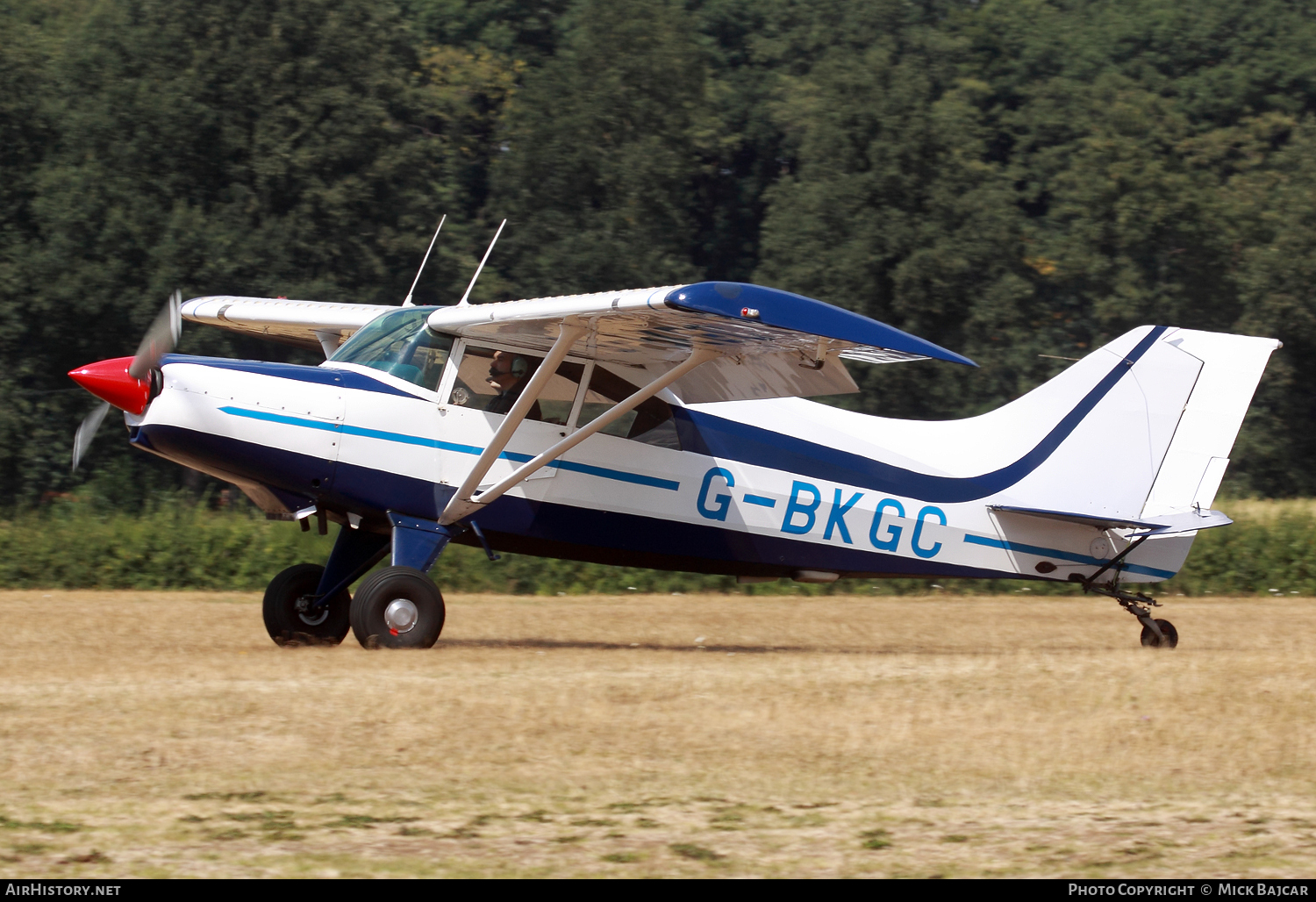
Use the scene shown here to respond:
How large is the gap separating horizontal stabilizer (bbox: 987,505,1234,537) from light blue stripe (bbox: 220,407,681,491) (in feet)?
9.56

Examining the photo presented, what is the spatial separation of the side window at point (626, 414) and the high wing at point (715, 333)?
164mm

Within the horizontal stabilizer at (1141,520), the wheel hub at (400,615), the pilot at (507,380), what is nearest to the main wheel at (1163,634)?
the horizontal stabilizer at (1141,520)

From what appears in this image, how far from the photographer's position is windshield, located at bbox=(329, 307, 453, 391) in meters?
10.4

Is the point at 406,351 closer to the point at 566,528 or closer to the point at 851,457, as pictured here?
the point at 566,528

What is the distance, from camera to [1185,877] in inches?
180

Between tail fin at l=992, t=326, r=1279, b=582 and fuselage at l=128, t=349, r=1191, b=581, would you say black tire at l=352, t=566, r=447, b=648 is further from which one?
tail fin at l=992, t=326, r=1279, b=582

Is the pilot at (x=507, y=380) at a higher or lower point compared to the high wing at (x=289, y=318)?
lower

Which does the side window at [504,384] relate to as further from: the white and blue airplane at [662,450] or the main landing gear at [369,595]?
the main landing gear at [369,595]

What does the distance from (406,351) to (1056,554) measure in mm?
5445

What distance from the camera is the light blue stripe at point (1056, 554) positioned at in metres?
11.5

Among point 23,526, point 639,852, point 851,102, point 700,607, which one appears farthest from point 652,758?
point 851,102

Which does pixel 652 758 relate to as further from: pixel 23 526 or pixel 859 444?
pixel 23 526

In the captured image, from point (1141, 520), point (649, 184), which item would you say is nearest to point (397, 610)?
point (1141, 520)

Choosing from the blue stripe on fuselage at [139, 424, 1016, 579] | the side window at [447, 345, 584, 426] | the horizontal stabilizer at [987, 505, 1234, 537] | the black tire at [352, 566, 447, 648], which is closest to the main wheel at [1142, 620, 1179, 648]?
the horizontal stabilizer at [987, 505, 1234, 537]
